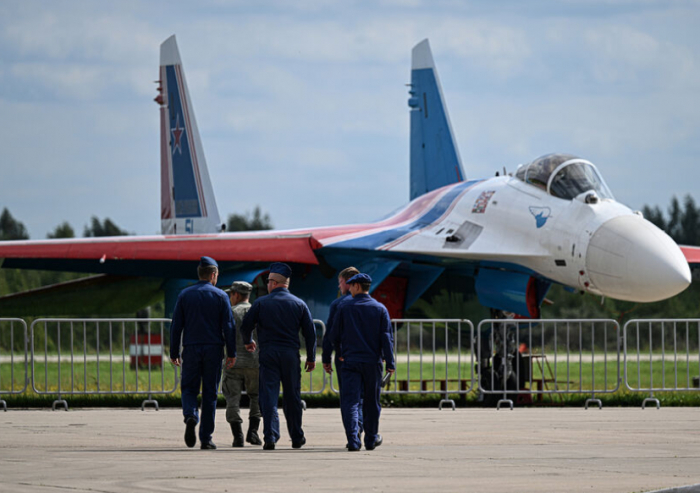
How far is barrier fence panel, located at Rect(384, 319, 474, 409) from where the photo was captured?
11.9 m

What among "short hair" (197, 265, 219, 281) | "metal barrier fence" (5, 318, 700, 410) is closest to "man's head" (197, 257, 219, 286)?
"short hair" (197, 265, 219, 281)

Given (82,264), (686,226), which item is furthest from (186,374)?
(686,226)

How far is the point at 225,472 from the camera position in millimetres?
6195

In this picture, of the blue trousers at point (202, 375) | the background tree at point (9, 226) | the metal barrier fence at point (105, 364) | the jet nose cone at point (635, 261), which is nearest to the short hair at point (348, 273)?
the blue trousers at point (202, 375)

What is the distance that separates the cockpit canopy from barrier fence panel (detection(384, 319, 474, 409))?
1862 millimetres

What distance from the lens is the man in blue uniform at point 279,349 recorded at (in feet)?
25.3

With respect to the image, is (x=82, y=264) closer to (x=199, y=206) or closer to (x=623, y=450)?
(x=199, y=206)

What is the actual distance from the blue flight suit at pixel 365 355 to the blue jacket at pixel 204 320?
79 centimetres

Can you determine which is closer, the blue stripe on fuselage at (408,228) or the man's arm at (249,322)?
the man's arm at (249,322)

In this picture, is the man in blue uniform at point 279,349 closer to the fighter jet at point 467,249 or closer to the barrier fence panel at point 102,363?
the barrier fence panel at point 102,363

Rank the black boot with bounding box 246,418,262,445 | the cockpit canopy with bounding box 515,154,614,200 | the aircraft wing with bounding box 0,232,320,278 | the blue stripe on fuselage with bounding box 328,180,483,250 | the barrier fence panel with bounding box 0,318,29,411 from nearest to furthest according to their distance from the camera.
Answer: the black boot with bounding box 246,418,262,445 < the cockpit canopy with bounding box 515,154,614,200 < the blue stripe on fuselage with bounding box 328,180,483,250 < the aircraft wing with bounding box 0,232,320,278 < the barrier fence panel with bounding box 0,318,29,411

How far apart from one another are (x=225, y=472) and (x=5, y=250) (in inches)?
407

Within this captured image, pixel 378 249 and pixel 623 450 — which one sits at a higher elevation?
pixel 378 249

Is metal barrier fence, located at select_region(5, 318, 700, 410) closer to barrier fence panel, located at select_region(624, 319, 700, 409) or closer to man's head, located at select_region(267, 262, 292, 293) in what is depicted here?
barrier fence panel, located at select_region(624, 319, 700, 409)
